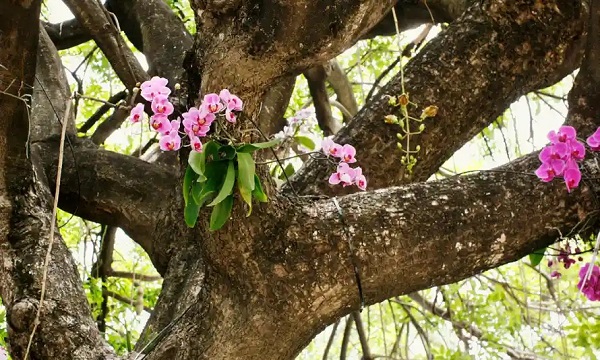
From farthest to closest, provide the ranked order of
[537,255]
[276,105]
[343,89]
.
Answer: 1. [343,89]
2. [276,105]
3. [537,255]

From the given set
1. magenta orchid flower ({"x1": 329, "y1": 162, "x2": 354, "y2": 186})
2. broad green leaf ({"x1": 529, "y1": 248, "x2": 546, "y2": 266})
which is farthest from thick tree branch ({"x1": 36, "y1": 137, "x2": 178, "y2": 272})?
broad green leaf ({"x1": 529, "y1": 248, "x2": 546, "y2": 266})

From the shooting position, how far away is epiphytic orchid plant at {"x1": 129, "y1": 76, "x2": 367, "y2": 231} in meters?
1.18

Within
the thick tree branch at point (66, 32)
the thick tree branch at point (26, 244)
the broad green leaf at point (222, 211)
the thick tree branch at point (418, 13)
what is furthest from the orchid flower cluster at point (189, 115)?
the thick tree branch at point (66, 32)

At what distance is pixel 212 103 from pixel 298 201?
13.2 inches

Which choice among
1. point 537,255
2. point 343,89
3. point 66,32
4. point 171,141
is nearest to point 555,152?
point 537,255

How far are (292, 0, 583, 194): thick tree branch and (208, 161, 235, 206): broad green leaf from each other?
621 mm

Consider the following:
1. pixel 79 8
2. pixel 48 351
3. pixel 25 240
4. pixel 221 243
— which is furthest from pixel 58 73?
pixel 221 243

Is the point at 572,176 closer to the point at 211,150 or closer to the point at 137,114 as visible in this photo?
the point at 211,150

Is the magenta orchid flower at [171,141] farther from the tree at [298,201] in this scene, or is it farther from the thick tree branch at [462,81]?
the thick tree branch at [462,81]

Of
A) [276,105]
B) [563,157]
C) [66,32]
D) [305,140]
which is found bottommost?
[563,157]

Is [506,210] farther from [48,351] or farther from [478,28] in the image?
[48,351]

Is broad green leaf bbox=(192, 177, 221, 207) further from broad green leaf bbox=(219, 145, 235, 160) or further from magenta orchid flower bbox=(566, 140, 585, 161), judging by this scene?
magenta orchid flower bbox=(566, 140, 585, 161)

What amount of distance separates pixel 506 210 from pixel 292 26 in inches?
21.8

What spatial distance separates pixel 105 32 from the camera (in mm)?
2057
